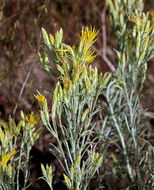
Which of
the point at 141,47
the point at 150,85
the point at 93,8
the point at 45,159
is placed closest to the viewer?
the point at 141,47

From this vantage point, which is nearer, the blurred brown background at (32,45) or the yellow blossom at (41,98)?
the yellow blossom at (41,98)

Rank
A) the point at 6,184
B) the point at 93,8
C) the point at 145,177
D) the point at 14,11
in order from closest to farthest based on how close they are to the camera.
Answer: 1. the point at 6,184
2. the point at 145,177
3. the point at 14,11
4. the point at 93,8

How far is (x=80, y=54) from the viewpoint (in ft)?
3.13

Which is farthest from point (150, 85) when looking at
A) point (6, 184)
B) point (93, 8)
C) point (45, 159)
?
point (6, 184)

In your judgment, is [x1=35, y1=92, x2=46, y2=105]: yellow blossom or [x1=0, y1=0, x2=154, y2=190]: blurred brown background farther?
[x1=0, y1=0, x2=154, y2=190]: blurred brown background

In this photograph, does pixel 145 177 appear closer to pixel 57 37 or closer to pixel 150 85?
pixel 57 37

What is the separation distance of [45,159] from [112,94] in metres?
0.85

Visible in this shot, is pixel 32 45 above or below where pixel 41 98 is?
above

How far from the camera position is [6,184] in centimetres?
105

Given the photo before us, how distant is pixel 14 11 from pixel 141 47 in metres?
1.57

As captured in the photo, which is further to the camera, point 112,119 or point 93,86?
point 112,119

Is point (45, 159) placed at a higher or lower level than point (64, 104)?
lower

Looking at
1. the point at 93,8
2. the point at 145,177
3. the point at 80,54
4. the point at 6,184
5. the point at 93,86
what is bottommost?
the point at 145,177

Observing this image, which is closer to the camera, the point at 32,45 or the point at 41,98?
the point at 41,98
